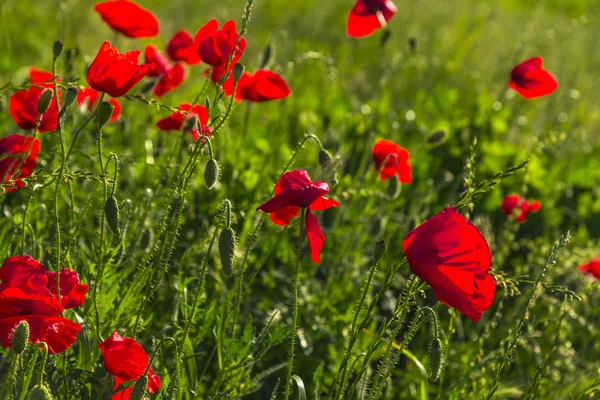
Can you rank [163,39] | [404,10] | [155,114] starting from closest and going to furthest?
[155,114], [163,39], [404,10]

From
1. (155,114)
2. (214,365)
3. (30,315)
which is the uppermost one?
(30,315)

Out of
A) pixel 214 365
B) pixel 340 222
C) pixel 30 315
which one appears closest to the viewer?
pixel 30 315

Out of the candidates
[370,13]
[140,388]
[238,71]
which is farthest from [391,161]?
[140,388]

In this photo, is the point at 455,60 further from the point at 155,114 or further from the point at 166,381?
the point at 166,381

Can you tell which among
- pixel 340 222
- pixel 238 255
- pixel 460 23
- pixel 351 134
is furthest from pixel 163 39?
pixel 238 255

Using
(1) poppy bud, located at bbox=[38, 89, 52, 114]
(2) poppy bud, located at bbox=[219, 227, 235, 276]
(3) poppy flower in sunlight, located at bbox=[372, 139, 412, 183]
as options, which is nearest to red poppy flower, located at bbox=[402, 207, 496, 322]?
(2) poppy bud, located at bbox=[219, 227, 235, 276]

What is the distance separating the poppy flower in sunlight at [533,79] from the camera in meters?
2.72

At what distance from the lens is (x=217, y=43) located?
1.96 metres

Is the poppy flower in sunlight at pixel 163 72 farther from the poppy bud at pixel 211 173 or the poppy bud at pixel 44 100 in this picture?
the poppy bud at pixel 211 173

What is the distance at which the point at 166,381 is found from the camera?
1646 millimetres

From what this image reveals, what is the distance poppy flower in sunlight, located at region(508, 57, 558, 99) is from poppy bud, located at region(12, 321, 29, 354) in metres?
1.94

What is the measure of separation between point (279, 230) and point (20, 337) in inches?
46.7

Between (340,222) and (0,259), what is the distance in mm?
1446

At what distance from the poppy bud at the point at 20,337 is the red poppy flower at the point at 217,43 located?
0.89 metres
